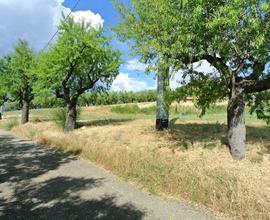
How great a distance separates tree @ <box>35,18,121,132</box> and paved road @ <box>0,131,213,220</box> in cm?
1000

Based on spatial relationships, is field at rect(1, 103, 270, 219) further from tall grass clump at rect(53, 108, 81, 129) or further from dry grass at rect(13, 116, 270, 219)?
tall grass clump at rect(53, 108, 81, 129)

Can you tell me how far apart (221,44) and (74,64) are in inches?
585

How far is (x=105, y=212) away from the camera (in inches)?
303

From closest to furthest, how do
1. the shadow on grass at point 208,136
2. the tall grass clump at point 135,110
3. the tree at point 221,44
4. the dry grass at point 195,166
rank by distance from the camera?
the dry grass at point 195,166 < the tree at point 221,44 < the shadow on grass at point 208,136 < the tall grass clump at point 135,110

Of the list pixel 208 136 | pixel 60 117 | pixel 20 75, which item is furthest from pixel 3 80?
pixel 208 136

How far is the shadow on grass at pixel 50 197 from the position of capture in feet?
24.9

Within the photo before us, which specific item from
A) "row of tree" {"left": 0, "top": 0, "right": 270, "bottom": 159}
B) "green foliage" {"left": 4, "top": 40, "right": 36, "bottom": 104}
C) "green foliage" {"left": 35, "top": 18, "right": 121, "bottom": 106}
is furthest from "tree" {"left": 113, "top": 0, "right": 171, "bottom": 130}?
"green foliage" {"left": 4, "top": 40, "right": 36, "bottom": 104}

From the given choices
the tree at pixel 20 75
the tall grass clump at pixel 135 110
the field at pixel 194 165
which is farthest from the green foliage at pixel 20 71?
the field at pixel 194 165

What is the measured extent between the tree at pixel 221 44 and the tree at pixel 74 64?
11.1m

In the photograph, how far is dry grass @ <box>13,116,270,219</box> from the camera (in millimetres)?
7363

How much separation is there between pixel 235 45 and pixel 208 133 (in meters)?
6.35

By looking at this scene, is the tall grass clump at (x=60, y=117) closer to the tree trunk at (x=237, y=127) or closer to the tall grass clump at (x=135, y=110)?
the tree trunk at (x=237, y=127)

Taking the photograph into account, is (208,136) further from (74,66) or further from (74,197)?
(74,66)

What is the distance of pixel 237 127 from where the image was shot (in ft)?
35.1
